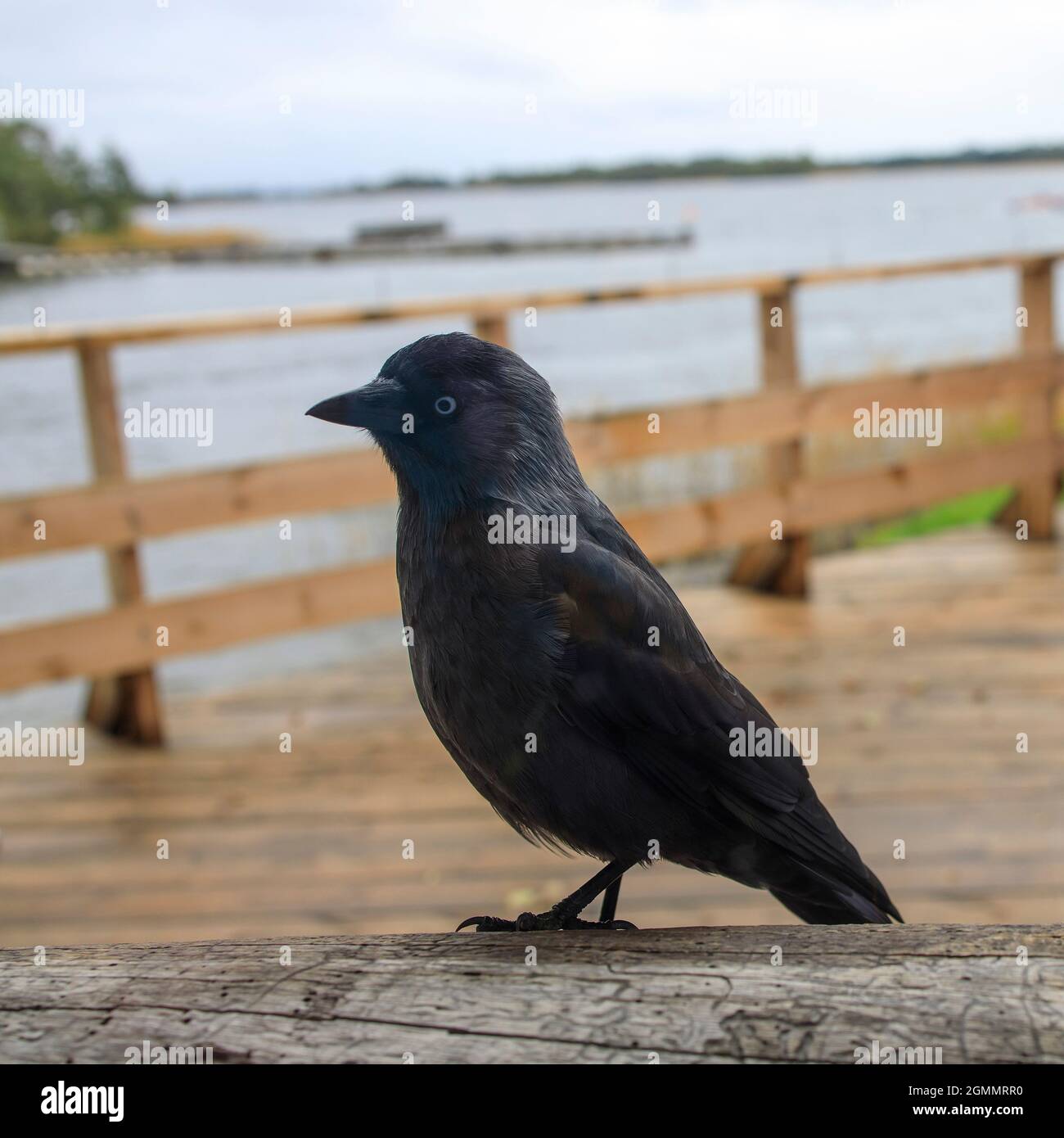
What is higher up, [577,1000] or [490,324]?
[490,324]

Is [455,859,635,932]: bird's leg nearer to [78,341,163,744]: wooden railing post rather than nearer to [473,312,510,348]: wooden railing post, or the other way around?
[78,341,163,744]: wooden railing post

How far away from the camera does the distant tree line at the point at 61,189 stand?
1552 centimetres

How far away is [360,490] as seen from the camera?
4.04 meters

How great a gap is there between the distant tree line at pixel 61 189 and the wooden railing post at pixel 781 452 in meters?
11.3

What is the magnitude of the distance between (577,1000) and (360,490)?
3.16m

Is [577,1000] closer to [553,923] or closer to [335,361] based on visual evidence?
[553,923]

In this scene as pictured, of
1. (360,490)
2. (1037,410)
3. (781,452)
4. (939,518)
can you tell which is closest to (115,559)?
(360,490)

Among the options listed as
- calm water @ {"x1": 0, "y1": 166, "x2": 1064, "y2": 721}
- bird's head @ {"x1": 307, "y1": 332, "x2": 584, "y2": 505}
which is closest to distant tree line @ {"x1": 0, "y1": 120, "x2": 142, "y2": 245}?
calm water @ {"x1": 0, "y1": 166, "x2": 1064, "y2": 721}

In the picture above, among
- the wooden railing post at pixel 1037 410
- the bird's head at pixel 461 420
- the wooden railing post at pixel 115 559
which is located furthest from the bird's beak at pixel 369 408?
the wooden railing post at pixel 1037 410

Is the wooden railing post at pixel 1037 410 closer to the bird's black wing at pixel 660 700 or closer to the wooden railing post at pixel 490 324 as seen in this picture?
the wooden railing post at pixel 490 324

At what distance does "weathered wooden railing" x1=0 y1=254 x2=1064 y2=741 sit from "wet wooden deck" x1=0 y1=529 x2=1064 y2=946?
0.36m

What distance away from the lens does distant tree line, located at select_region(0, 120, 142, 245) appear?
50.9 ft
